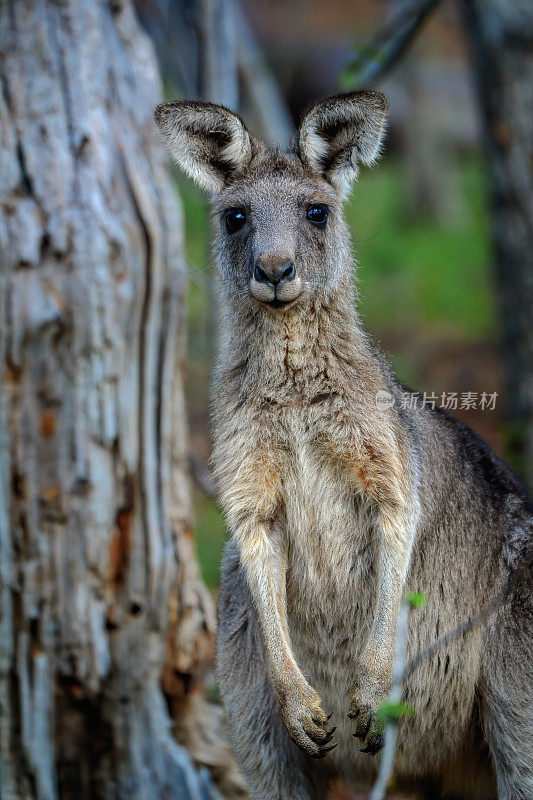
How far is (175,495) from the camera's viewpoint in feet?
16.1

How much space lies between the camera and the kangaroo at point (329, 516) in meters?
3.61

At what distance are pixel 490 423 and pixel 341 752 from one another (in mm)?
5948

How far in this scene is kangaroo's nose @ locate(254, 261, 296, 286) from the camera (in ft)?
11.4

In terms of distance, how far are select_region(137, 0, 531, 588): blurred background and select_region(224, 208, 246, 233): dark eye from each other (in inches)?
21.1

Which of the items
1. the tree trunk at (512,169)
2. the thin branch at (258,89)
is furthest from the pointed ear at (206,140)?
the thin branch at (258,89)

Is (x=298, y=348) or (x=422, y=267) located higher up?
(x=422, y=267)

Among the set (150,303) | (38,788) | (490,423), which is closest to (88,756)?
(38,788)

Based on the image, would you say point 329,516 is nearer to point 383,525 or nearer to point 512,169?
point 383,525

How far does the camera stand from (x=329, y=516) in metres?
3.66

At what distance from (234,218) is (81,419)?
119 centimetres

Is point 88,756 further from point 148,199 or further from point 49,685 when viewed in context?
point 148,199

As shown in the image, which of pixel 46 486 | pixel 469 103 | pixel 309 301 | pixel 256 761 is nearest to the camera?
pixel 309 301

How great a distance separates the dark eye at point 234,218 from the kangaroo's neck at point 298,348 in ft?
1.13

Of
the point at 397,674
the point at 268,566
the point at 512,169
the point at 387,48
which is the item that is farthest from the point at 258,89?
the point at 397,674
